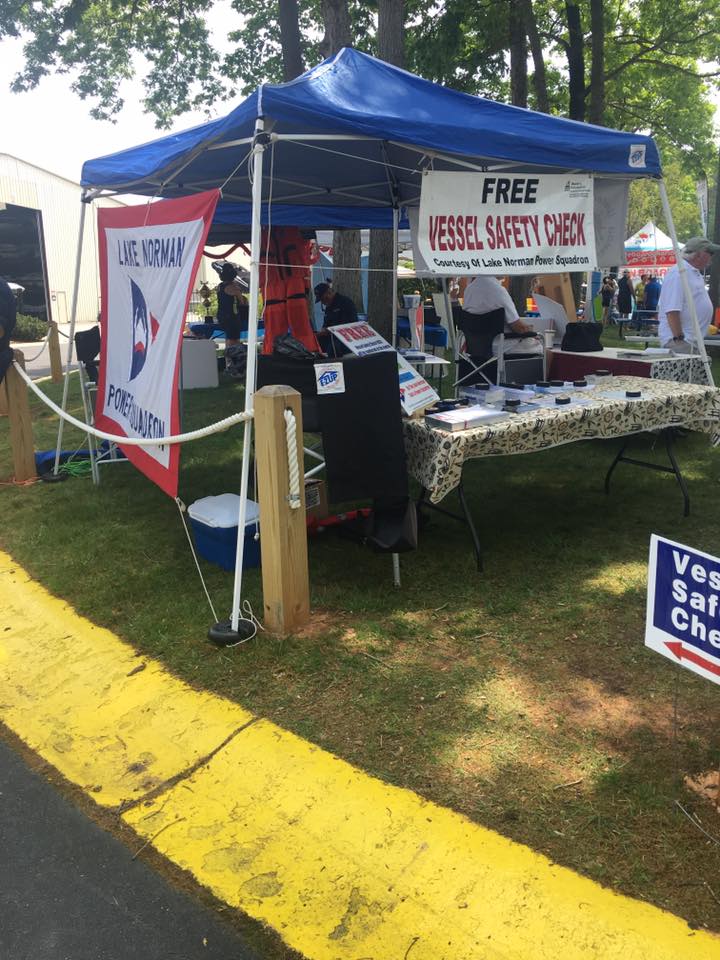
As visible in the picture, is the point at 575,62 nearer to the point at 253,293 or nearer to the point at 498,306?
the point at 498,306

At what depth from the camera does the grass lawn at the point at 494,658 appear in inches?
91.1

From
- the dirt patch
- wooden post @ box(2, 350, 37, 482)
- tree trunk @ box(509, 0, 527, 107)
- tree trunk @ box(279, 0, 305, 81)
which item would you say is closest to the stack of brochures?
the dirt patch

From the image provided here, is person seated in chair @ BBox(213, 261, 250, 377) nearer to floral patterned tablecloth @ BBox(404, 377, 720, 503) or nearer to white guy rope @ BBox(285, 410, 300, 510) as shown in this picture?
floral patterned tablecloth @ BBox(404, 377, 720, 503)

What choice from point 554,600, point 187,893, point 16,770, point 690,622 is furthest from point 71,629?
point 690,622

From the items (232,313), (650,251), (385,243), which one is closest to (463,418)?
(385,243)

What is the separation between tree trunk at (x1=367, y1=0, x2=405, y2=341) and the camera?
9.94 meters

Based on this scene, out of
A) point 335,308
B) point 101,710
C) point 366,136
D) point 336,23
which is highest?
point 336,23

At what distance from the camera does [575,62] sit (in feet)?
51.3

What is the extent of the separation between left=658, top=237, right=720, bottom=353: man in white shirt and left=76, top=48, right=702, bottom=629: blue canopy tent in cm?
112

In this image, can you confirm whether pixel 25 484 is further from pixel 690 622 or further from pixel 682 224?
pixel 682 224

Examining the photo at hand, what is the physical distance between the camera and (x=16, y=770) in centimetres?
272

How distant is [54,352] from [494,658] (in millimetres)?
10062

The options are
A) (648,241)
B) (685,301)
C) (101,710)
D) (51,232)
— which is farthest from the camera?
(51,232)

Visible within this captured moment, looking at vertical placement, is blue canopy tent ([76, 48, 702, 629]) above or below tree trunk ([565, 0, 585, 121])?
below
